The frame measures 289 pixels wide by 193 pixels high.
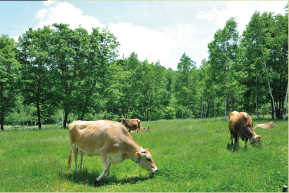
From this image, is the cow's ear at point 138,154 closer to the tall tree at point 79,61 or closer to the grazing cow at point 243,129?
the grazing cow at point 243,129

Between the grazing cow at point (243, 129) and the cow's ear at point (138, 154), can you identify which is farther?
the grazing cow at point (243, 129)

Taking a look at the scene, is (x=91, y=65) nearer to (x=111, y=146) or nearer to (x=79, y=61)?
(x=79, y=61)

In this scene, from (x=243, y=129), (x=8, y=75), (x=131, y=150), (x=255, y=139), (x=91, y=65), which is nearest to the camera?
(x=131, y=150)

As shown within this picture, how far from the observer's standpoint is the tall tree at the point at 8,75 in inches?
936

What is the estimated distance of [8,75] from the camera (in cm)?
2436

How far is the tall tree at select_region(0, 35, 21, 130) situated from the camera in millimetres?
23766

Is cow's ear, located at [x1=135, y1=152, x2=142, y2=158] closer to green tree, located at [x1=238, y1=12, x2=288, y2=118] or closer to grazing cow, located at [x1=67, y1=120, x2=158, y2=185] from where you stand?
grazing cow, located at [x1=67, y1=120, x2=158, y2=185]

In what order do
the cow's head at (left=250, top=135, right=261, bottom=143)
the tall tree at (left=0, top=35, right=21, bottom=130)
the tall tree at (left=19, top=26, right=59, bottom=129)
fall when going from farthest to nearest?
the tall tree at (left=19, top=26, right=59, bottom=129) < the tall tree at (left=0, top=35, right=21, bottom=130) < the cow's head at (left=250, top=135, right=261, bottom=143)

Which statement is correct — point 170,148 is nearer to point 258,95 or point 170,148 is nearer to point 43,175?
point 43,175

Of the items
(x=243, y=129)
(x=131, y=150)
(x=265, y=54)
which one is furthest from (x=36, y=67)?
(x=265, y=54)

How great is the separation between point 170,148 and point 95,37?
2149 cm

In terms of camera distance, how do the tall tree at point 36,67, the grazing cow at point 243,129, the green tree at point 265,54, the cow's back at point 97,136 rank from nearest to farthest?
the cow's back at point 97,136, the grazing cow at point 243,129, the green tree at point 265,54, the tall tree at point 36,67

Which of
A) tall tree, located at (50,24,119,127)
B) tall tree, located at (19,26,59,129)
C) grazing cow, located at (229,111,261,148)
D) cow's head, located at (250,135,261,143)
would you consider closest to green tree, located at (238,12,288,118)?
grazing cow, located at (229,111,261,148)

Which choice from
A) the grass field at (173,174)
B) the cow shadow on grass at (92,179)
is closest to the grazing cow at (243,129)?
the grass field at (173,174)
